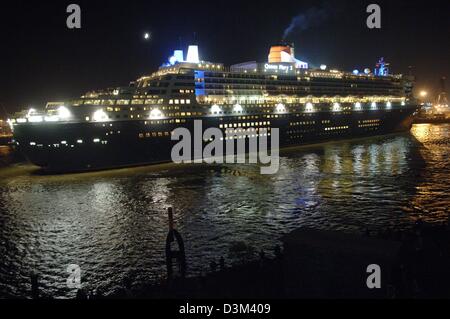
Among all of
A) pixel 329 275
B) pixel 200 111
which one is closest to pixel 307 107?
pixel 200 111

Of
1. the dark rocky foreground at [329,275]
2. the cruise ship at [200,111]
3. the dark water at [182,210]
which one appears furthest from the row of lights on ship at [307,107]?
the dark rocky foreground at [329,275]

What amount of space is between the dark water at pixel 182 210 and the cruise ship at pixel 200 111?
329 cm

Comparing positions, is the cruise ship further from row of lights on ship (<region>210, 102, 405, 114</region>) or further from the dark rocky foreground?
the dark rocky foreground

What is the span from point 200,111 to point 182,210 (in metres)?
25.3

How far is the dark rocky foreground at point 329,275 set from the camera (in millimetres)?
9375

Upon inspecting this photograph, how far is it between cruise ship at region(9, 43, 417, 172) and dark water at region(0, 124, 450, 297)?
329cm

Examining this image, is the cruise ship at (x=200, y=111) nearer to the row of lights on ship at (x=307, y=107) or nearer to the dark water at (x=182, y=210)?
the row of lights on ship at (x=307, y=107)

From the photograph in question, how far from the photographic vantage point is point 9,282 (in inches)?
581

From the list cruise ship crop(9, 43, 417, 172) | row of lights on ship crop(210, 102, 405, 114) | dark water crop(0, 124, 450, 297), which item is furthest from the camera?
row of lights on ship crop(210, 102, 405, 114)

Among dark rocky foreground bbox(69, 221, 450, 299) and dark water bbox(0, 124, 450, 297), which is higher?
dark rocky foreground bbox(69, 221, 450, 299)

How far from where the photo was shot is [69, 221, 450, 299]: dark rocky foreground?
9.38 m

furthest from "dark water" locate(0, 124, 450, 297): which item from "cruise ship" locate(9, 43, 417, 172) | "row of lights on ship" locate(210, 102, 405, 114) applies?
"row of lights on ship" locate(210, 102, 405, 114)
